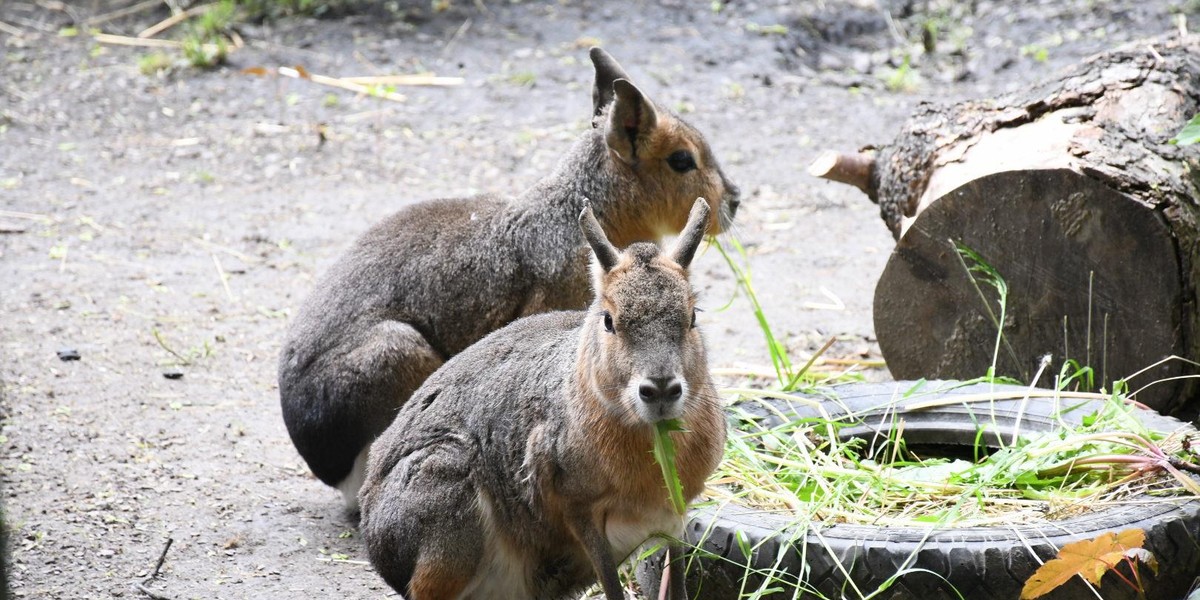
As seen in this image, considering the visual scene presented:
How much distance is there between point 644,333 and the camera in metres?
3.32

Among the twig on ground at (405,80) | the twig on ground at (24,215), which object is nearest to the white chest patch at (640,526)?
the twig on ground at (24,215)

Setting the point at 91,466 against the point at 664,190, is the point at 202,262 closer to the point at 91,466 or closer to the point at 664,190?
the point at 91,466

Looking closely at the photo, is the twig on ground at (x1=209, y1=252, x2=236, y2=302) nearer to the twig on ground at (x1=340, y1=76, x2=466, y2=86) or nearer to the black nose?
the twig on ground at (x1=340, y1=76, x2=466, y2=86)

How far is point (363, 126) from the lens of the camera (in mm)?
9586

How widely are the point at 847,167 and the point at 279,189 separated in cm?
448

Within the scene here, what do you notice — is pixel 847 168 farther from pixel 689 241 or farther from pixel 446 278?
pixel 689 241

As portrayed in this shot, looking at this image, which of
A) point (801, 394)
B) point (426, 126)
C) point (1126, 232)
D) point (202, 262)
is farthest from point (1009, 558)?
point (426, 126)

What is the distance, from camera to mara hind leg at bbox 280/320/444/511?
4672 millimetres

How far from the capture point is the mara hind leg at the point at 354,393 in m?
4.67

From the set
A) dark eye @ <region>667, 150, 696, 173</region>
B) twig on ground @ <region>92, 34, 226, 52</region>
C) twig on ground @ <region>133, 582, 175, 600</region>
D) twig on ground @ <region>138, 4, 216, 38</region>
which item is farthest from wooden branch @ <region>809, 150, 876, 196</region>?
twig on ground @ <region>138, 4, 216, 38</region>

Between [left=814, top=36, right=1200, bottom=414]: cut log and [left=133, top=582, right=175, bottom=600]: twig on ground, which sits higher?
[left=814, top=36, right=1200, bottom=414]: cut log

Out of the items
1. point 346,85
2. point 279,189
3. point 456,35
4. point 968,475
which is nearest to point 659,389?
point 968,475

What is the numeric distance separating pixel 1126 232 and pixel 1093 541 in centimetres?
167

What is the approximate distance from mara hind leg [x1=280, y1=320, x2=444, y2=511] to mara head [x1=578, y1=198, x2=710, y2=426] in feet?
4.21
